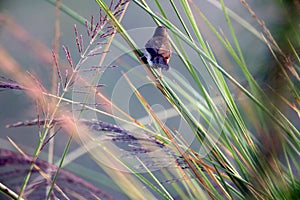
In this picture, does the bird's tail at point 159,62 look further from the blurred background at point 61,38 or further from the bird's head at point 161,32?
the blurred background at point 61,38

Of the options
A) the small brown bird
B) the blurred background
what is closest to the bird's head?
the small brown bird

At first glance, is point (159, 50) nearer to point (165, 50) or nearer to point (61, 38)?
point (165, 50)

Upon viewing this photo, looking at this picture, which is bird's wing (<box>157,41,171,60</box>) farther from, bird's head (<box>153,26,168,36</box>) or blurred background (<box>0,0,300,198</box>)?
blurred background (<box>0,0,300,198</box>)

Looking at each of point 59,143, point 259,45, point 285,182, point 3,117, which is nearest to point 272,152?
point 285,182

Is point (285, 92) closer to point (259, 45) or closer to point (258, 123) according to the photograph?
point (258, 123)

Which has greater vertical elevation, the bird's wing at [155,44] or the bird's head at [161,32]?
the bird's head at [161,32]

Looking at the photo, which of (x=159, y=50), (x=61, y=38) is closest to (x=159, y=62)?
(x=159, y=50)

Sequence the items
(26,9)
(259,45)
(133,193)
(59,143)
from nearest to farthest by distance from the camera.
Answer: (133,193), (259,45), (59,143), (26,9)

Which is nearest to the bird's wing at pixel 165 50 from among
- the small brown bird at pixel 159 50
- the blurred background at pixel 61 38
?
the small brown bird at pixel 159 50
